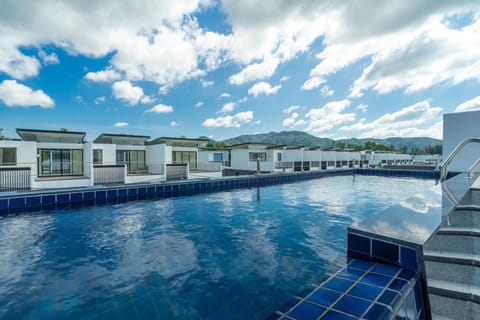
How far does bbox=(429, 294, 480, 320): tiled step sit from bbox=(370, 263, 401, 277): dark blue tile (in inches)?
11.6

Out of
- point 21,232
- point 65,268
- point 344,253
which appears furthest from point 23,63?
point 344,253

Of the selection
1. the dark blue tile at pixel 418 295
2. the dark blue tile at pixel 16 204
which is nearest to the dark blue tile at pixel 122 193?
the dark blue tile at pixel 16 204

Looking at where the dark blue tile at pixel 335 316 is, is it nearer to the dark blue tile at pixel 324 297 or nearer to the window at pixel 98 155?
the dark blue tile at pixel 324 297

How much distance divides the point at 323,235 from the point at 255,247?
143 centimetres

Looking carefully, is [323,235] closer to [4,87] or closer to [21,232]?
[21,232]

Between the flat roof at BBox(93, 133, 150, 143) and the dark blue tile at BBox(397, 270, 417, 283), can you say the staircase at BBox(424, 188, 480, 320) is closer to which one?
the dark blue tile at BBox(397, 270, 417, 283)

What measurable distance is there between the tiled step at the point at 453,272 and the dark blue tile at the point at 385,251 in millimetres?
258

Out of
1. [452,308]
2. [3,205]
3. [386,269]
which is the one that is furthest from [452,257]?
[3,205]

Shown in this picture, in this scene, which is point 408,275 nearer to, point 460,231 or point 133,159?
point 460,231

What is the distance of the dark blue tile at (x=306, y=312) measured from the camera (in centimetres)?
162

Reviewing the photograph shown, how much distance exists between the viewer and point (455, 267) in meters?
2.10

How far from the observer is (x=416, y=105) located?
66.6ft

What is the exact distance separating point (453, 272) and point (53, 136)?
52.9 ft

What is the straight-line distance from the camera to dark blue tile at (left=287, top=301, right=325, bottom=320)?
64.0 inches
